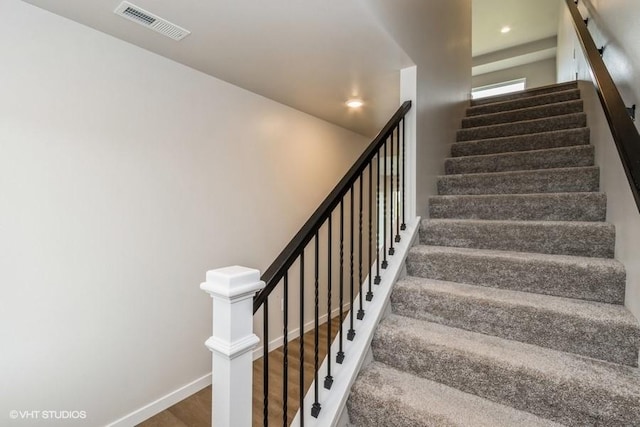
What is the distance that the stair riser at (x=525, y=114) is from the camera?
280cm

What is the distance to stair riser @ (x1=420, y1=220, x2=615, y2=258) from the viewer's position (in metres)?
Answer: 1.64

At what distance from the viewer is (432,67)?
2.53 metres

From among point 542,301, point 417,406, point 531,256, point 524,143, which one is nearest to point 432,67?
point 524,143

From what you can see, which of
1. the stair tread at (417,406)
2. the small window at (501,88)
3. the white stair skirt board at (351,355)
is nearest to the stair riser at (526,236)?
the white stair skirt board at (351,355)

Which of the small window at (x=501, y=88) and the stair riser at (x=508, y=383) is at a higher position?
the small window at (x=501, y=88)

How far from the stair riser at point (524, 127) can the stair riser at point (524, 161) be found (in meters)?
0.52

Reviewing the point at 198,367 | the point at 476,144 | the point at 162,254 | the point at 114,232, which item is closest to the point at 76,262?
the point at 114,232

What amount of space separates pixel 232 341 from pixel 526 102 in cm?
362

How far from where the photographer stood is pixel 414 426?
1.22 metres

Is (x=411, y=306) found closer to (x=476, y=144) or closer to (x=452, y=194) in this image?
(x=452, y=194)

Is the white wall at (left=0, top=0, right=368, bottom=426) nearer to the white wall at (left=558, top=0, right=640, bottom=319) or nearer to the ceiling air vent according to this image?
the ceiling air vent

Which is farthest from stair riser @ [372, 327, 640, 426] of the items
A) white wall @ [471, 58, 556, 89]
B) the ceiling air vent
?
white wall @ [471, 58, 556, 89]

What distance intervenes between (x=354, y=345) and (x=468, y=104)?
3.27 m

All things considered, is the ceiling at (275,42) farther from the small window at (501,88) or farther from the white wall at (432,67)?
the small window at (501,88)
